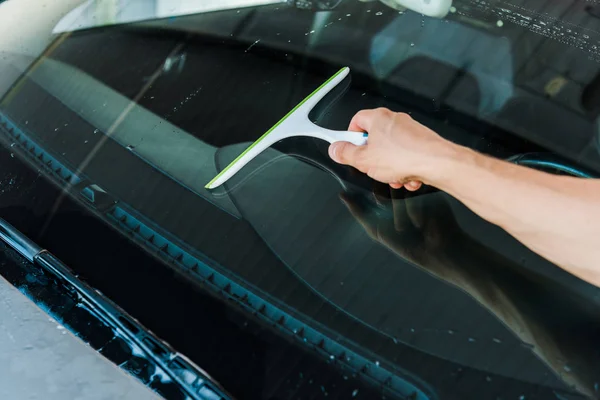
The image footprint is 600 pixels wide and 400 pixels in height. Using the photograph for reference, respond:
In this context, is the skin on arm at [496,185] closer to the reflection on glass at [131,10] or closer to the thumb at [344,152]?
the thumb at [344,152]

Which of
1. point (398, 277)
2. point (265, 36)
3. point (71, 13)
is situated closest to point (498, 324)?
point (398, 277)

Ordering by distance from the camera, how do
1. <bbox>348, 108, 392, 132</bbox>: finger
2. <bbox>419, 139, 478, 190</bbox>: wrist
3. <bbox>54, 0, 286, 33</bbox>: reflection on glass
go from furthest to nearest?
<bbox>54, 0, 286, 33</bbox>: reflection on glass, <bbox>348, 108, 392, 132</bbox>: finger, <bbox>419, 139, 478, 190</bbox>: wrist

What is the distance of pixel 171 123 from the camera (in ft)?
4.10

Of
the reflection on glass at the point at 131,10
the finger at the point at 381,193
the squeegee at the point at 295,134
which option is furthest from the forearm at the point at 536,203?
the reflection on glass at the point at 131,10

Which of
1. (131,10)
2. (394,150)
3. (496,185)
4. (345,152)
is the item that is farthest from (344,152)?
(131,10)

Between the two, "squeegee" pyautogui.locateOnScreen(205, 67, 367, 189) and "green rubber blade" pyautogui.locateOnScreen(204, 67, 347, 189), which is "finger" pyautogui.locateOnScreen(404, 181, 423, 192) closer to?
"squeegee" pyautogui.locateOnScreen(205, 67, 367, 189)

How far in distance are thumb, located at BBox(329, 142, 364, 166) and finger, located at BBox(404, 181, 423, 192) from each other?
4.5 inches

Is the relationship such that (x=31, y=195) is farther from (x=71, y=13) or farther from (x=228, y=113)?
(x=71, y=13)

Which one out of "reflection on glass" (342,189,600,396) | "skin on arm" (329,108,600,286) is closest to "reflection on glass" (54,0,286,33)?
"skin on arm" (329,108,600,286)

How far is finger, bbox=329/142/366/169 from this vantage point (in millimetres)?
1121

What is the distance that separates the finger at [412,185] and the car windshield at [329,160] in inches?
0.8

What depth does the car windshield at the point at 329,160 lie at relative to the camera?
3.02 feet

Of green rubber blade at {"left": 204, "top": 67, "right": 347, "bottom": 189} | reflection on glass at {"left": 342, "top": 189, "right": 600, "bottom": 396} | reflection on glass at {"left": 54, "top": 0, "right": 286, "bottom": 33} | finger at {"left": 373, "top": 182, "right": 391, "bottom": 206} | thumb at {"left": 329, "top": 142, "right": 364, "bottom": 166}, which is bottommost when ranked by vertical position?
reflection on glass at {"left": 342, "top": 189, "right": 600, "bottom": 396}

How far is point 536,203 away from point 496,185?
72mm
